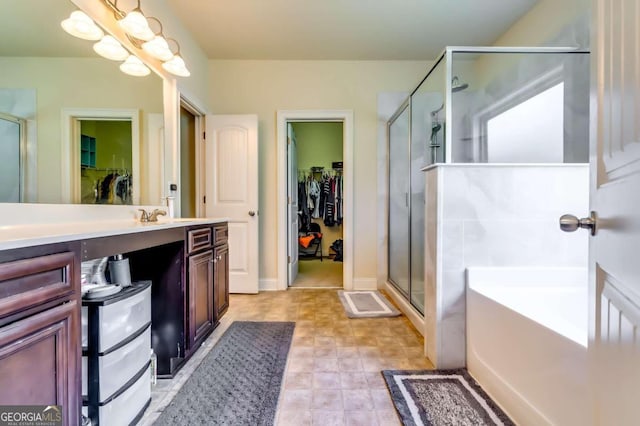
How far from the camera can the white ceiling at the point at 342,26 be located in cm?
247

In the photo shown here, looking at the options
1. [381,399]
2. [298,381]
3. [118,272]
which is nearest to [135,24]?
[118,272]

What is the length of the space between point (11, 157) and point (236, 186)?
2.04 meters

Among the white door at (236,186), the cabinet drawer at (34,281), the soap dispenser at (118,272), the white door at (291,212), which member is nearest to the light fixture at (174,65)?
the white door at (236,186)

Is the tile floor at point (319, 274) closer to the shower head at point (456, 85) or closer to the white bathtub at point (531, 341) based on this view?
the white bathtub at point (531, 341)

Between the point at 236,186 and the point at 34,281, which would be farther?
the point at 236,186

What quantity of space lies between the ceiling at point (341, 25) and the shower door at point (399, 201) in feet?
2.35

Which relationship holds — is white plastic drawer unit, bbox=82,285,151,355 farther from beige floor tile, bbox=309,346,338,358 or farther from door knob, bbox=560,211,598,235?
door knob, bbox=560,211,598,235

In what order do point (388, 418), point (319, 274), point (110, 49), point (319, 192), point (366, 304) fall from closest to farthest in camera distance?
point (388, 418), point (110, 49), point (366, 304), point (319, 274), point (319, 192)

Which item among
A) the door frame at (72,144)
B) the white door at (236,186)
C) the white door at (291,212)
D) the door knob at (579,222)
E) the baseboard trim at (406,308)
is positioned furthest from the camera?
the white door at (291,212)

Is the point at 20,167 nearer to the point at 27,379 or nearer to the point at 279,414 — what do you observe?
the point at 27,379

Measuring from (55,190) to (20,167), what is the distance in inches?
8.5

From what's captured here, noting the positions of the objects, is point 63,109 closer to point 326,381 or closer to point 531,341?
point 326,381

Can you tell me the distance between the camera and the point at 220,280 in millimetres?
2225

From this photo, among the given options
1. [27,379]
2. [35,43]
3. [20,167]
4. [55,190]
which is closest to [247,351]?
[27,379]
